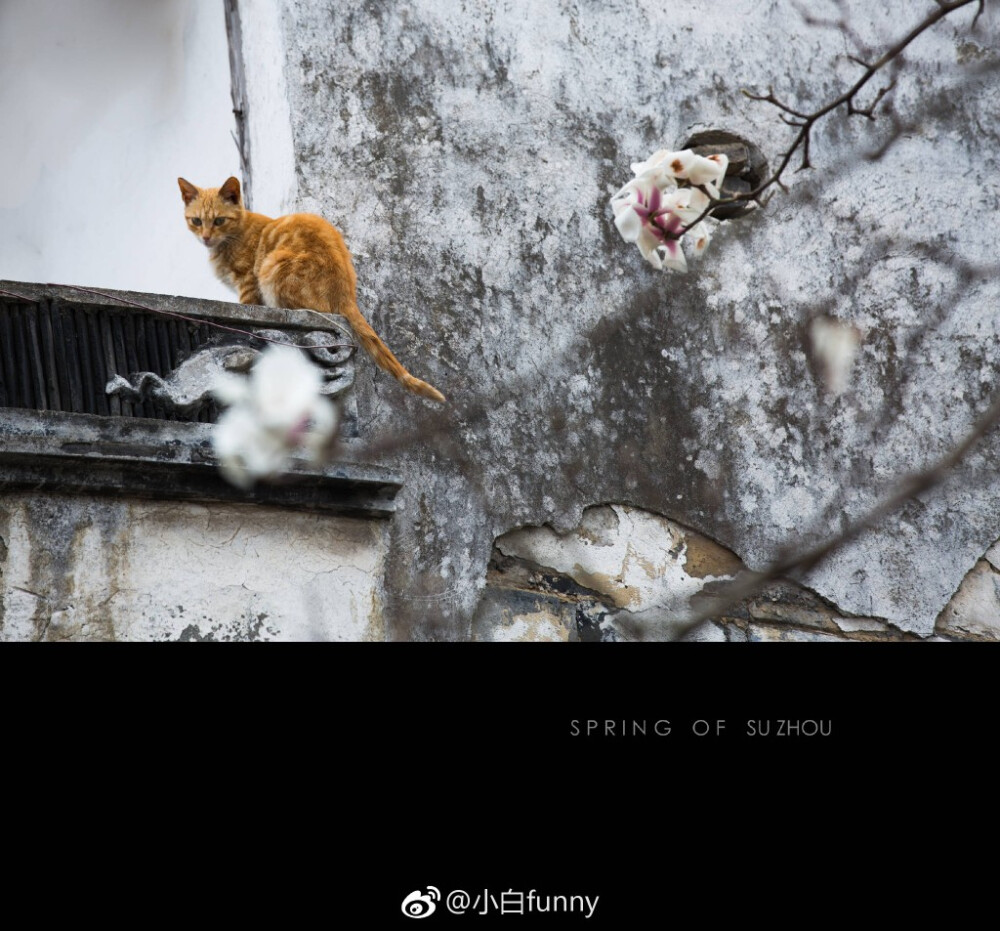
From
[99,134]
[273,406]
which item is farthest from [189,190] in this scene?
[273,406]

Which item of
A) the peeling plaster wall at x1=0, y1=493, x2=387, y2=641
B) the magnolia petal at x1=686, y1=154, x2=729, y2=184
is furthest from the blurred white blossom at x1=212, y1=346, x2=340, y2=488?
the magnolia petal at x1=686, y1=154, x2=729, y2=184

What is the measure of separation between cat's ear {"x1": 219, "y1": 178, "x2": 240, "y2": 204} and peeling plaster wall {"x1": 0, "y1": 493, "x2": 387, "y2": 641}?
151 cm

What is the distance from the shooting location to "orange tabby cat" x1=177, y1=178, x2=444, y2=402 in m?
5.17

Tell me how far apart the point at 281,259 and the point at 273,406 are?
1578 mm

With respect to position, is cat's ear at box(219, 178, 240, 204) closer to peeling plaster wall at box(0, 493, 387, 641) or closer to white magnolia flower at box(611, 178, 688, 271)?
peeling plaster wall at box(0, 493, 387, 641)

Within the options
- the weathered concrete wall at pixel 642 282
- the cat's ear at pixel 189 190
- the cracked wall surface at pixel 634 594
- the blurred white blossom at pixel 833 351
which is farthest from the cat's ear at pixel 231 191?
the blurred white blossom at pixel 833 351

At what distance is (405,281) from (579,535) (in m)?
1.22

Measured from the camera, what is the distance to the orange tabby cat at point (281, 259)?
5.17 meters

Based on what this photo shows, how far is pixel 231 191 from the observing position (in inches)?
223

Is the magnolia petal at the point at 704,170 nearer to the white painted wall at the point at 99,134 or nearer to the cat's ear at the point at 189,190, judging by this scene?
the cat's ear at the point at 189,190

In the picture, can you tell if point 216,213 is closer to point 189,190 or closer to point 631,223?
point 189,190

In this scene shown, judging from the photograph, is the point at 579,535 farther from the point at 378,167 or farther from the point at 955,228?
the point at 955,228
